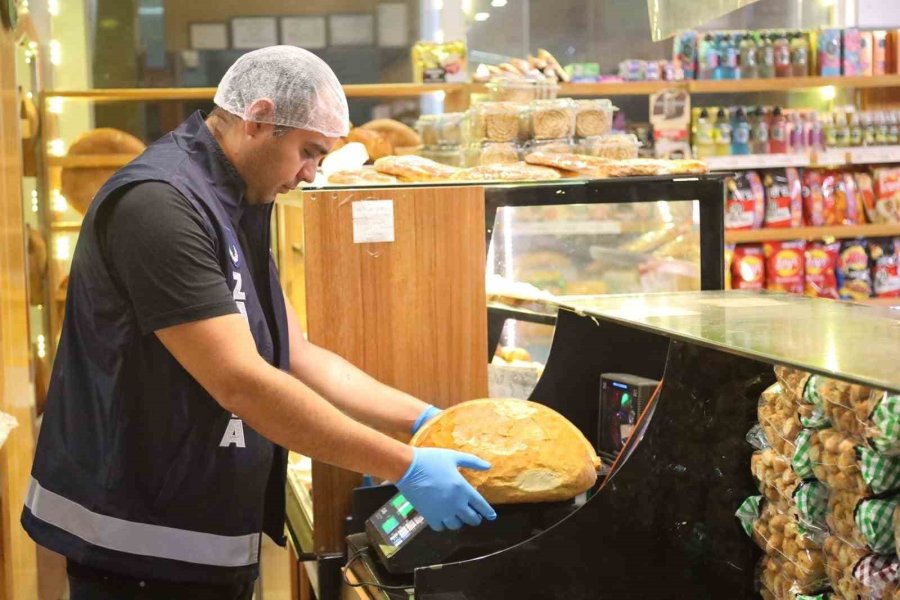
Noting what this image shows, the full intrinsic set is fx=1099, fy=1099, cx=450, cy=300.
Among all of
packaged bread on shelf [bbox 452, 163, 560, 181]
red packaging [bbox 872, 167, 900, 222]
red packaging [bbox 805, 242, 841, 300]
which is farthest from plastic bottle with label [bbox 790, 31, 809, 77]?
packaged bread on shelf [bbox 452, 163, 560, 181]

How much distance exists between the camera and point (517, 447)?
6.50 feet

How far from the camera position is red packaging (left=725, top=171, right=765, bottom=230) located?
5.97 m

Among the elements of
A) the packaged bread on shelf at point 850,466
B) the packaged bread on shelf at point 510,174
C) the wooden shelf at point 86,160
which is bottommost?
the packaged bread on shelf at point 850,466

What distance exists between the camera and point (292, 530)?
2.81m

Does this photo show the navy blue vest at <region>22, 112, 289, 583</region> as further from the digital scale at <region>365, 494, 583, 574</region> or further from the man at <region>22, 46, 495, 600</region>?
the digital scale at <region>365, 494, 583, 574</region>

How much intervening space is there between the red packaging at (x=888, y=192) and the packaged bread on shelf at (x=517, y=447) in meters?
4.64

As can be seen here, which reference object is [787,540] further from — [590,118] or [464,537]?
[590,118]

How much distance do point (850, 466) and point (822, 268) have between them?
484cm

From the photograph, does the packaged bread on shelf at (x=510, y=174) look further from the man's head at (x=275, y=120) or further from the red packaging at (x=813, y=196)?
the red packaging at (x=813, y=196)

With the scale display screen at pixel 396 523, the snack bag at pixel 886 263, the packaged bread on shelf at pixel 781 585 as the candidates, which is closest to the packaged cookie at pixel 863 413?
the packaged bread on shelf at pixel 781 585

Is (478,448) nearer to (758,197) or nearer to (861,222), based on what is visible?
(758,197)

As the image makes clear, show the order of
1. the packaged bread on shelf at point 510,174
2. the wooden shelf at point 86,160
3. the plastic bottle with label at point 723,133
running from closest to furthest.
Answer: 1. the packaged bread on shelf at point 510,174
2. the wooden shelf at point 86,160
3. the plastic bottle with label at point 723,133

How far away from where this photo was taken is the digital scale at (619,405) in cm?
226

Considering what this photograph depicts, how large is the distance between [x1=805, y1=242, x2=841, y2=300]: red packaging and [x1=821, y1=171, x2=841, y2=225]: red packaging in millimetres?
148
